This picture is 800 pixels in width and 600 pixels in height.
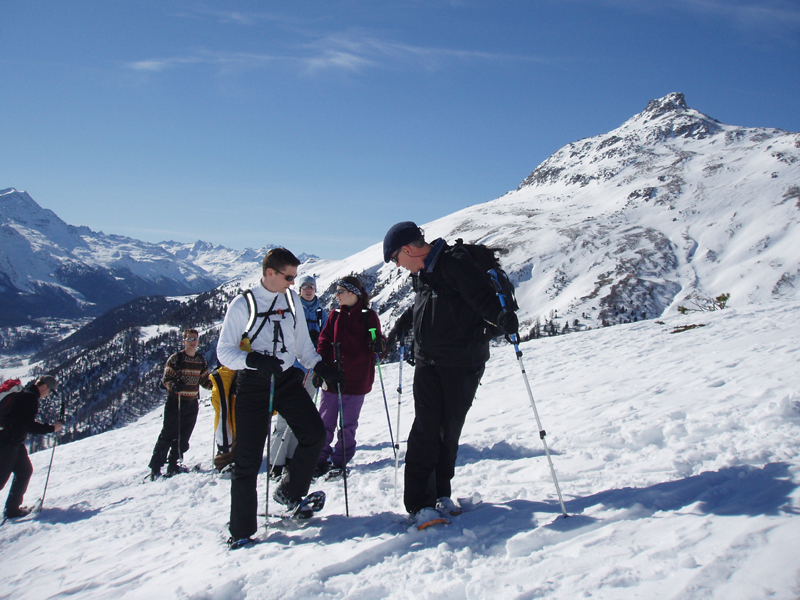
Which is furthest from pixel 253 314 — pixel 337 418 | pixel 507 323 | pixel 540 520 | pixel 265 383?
pixel 540 520

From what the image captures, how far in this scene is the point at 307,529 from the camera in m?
4.56

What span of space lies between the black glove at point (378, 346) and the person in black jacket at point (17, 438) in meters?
5.35

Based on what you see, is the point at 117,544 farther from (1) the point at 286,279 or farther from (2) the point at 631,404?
(2) the point at 631,404

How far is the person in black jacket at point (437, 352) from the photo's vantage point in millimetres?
4105

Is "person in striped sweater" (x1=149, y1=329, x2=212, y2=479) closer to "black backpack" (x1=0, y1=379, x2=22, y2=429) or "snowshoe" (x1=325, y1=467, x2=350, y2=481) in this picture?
"black backpack" (x1=0, y1=379, x2=22, y2=429)

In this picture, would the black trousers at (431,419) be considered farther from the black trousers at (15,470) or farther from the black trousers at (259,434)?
the black trousers at (15,470)

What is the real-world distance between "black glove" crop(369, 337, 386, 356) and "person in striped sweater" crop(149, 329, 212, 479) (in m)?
4.08

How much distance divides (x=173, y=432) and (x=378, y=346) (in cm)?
506

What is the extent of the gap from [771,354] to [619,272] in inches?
5291

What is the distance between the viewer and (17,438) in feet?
23.8

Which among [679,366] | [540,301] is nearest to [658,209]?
[540,301]

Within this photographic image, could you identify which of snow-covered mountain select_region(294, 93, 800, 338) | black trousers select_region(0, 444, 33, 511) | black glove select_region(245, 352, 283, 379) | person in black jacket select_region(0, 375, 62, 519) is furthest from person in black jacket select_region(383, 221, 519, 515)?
snow-covered mountain select_region(294, 93, 800, 338)

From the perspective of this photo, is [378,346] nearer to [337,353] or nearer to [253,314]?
[337,353]

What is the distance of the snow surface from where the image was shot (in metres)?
2.89
